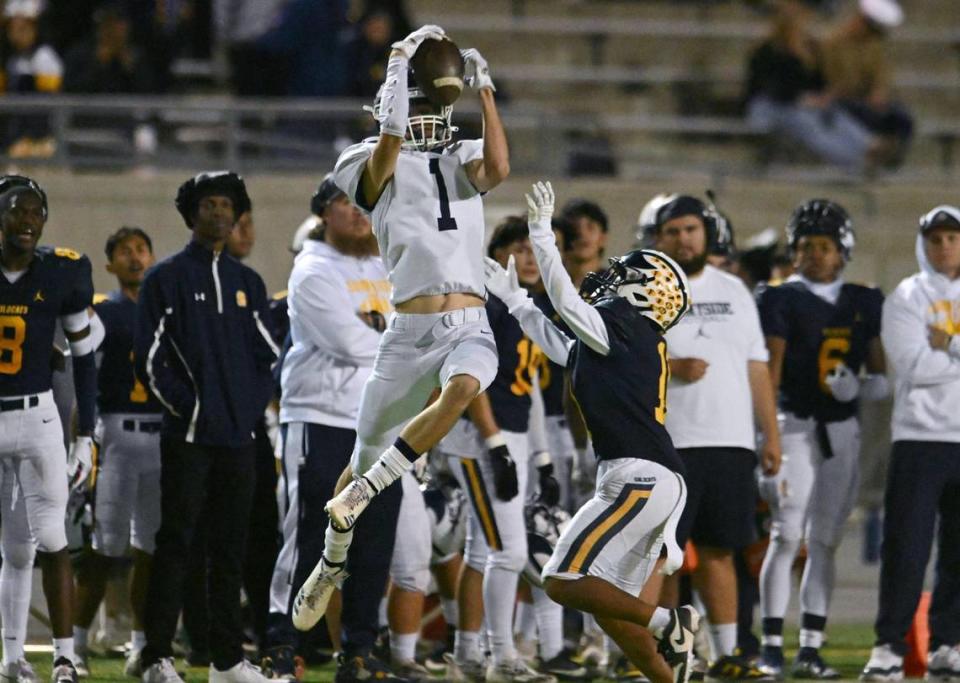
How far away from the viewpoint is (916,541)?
8031 mm

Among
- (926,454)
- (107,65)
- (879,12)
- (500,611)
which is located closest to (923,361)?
(926,454)

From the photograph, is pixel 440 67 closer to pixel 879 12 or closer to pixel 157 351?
pixel 157 351

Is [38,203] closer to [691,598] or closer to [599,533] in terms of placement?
[599,533]

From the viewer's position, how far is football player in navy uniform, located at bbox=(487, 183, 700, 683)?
257 inches

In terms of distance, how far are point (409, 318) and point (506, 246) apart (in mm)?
1893

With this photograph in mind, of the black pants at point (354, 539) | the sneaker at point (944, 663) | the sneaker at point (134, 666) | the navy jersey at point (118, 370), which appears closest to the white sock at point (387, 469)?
the black pants at point (354, 539)

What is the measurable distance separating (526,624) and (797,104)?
284 inches

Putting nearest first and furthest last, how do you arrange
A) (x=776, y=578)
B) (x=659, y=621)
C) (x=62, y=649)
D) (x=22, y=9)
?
(x=659, y=621) → (x=62, y=649) → (x=776, y=578) → (x=22, y=9)

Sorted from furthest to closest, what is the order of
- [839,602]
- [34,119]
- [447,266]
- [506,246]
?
[34,119], [839,602], [506,246], [447,266]

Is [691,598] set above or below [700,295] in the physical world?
below

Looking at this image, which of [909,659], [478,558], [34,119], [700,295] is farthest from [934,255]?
[34,119]

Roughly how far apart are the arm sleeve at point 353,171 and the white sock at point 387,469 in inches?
36.7

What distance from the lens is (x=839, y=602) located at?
11.1 meters

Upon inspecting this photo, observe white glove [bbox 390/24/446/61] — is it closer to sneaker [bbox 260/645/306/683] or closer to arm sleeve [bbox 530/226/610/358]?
arm sleeve [bbox 530/226/610/358]
